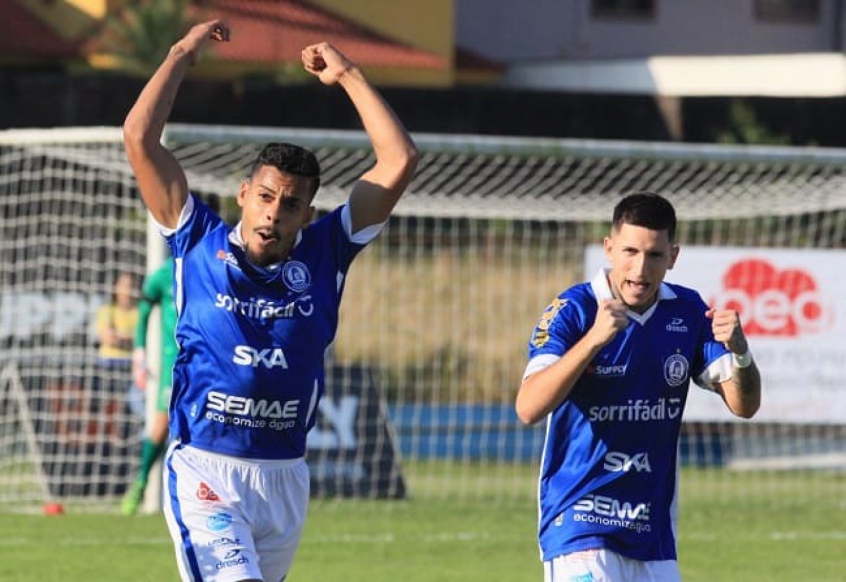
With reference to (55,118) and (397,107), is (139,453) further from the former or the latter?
(397,107)

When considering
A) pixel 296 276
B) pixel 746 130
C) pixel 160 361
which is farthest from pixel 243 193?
pixel 746 130

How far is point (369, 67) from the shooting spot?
4019cm

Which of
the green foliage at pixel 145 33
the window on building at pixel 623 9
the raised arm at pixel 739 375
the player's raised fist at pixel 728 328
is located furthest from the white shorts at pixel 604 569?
the window on building at pixel 623 9

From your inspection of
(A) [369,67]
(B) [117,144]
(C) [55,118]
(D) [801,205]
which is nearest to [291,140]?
(B) [117,144]

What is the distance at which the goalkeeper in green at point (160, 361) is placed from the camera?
13.0 metres

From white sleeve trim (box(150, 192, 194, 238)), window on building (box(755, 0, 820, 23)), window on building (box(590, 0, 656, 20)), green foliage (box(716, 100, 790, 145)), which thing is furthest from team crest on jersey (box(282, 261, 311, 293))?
window on building (box(755, 0, 820, 23))

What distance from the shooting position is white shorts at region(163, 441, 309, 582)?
19.9 ft

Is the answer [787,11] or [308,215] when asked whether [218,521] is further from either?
[787,11]

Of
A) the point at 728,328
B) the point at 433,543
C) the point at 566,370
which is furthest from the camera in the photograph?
the point at 433,543

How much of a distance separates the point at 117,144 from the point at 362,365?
2.61m

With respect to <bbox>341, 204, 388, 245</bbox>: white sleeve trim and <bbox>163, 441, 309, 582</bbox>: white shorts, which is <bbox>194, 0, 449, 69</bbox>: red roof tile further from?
<bbox>163, 441, 309, 582</bbox>: white shorts

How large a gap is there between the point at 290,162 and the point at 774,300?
9.31 metres

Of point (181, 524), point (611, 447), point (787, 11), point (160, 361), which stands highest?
point (787, 11)

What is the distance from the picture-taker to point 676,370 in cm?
637
